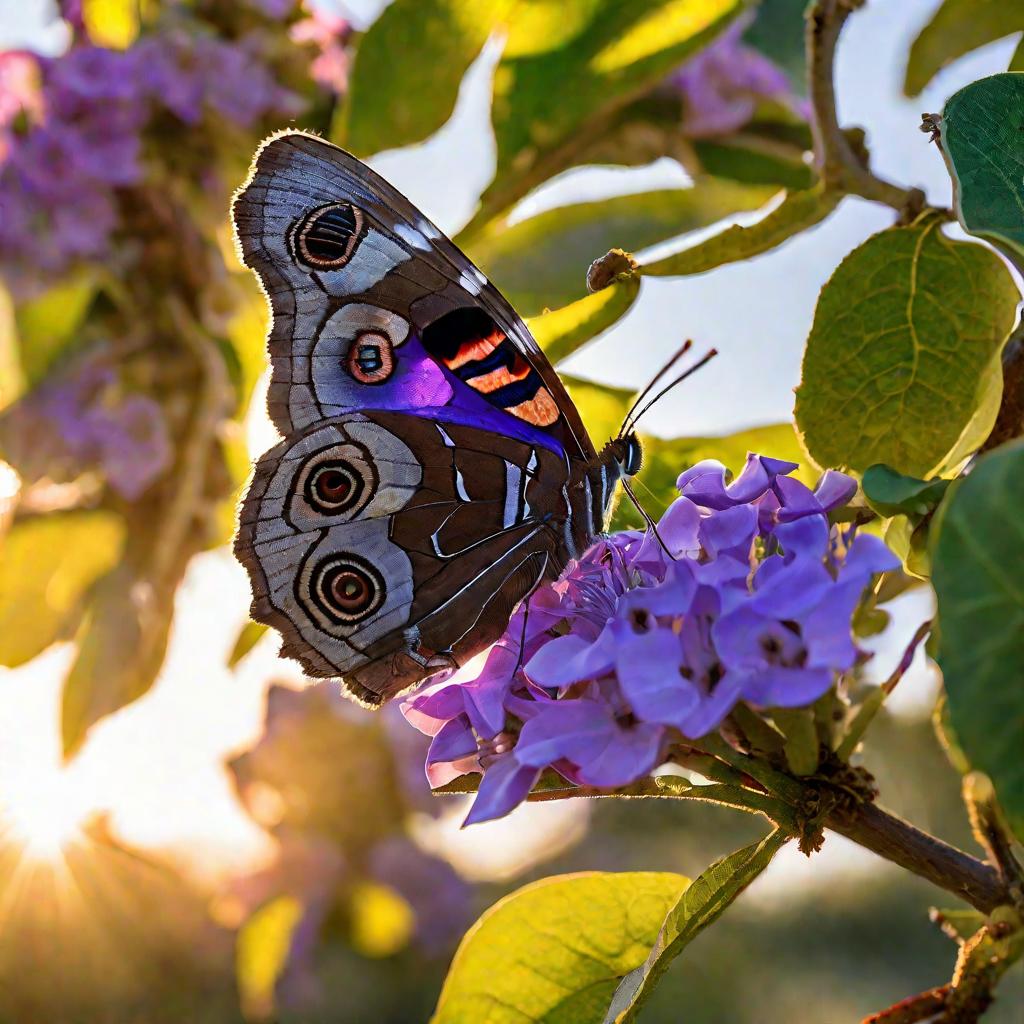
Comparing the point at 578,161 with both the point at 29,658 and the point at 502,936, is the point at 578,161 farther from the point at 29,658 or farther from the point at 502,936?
the point at 29,658

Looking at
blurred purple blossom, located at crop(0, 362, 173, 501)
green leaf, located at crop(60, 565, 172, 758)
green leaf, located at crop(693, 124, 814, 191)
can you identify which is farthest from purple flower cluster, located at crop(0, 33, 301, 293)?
green leaf, located at crop(693, 124, 814, 191)

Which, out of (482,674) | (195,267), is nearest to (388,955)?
(195,267)

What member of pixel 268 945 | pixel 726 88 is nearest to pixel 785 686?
pixel 726 88

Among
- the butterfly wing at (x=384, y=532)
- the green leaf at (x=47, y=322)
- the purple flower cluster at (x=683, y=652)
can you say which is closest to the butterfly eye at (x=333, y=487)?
the butterfly wing at (x=384, y=532)

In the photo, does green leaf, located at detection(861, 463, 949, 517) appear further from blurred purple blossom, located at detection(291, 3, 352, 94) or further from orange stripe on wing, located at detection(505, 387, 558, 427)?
blurred purple blossom, located at detection(291, 3, 352, 94)

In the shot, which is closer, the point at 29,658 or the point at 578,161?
the point at 578,161
